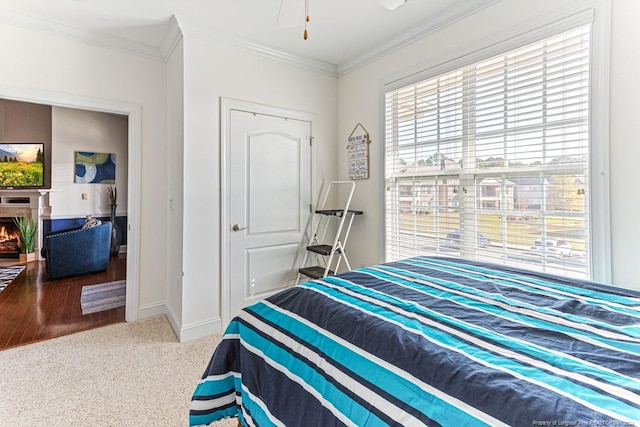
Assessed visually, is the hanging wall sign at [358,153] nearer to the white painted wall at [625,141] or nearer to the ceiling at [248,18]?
the ceiling at [248,18]

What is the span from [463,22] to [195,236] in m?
2.69

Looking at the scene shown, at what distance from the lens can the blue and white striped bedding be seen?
66 cm

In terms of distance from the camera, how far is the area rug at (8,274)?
4.09 meters

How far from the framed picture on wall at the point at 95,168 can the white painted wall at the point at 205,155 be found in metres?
4.05

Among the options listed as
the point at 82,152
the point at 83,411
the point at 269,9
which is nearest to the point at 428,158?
the point at 269,9

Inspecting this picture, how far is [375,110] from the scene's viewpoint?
10.1 ft

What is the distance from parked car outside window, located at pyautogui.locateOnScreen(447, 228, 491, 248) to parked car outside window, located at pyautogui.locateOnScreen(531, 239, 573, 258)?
11.9 inches

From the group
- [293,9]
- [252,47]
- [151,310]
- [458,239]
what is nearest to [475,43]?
[293,9]

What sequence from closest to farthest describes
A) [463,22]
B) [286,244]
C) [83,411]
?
1. [83,411]
2. [463,22]
3. [286,244]

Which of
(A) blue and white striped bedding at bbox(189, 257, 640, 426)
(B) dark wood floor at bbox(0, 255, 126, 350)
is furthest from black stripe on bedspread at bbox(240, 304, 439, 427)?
(B) dark wood floor at bbox(0, 255, 126, 350)

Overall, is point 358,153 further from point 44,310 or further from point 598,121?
point 44,310

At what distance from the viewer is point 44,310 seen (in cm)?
322

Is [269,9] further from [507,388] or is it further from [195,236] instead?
[507,388]

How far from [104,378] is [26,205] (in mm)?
5073
